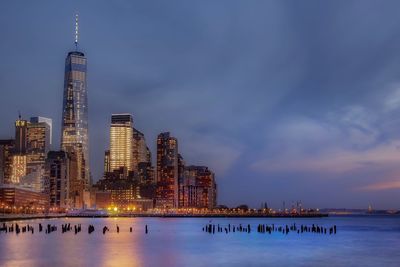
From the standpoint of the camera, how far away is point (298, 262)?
2739 inches

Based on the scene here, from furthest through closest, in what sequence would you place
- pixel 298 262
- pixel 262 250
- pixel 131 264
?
pixel 262 250, pixel 298 262, pixel 131 264

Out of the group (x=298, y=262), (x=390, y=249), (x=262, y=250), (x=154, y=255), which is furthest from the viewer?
(x=390, y=249)

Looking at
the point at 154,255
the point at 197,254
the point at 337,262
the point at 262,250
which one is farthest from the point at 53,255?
the point at 337,262

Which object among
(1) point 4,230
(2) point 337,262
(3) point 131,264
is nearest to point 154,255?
(3) point 131,264

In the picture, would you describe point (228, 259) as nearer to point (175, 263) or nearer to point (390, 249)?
point (175, 263)

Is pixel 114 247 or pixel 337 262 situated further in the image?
pixel 114 247

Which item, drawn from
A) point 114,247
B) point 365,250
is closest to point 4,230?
point 114,247

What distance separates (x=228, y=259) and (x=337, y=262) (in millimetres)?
13093

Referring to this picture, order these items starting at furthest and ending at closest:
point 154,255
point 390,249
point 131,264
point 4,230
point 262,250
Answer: point 4,230
point 390,249
point 262,250
point 154,255
point 131,264

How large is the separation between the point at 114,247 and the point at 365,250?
37826mm

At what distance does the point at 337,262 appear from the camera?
70.6 m

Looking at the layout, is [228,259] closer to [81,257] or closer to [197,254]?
[197,254]

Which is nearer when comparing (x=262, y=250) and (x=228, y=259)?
(x=228, y=259)

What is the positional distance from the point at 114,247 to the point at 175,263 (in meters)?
21.5
